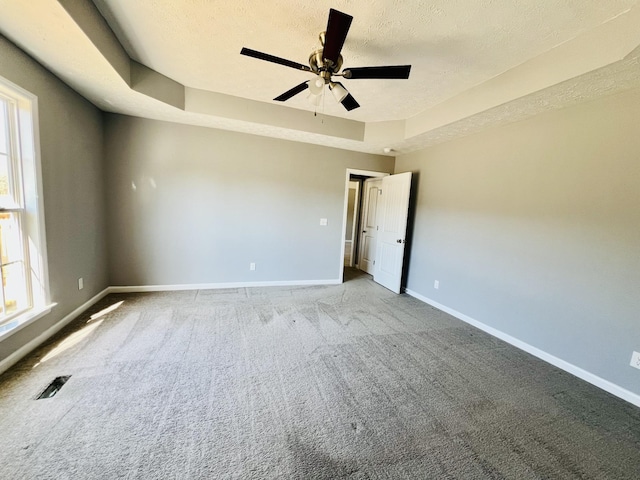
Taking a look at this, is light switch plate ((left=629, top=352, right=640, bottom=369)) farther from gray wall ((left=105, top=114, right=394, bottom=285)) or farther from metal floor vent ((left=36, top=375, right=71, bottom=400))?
metal floor vent ((left=36, top=375, right=71, bottom=400))

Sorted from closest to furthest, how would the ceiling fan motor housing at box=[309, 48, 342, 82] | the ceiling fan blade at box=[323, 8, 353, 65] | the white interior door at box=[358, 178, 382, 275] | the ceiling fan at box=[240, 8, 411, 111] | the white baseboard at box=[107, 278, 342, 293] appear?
the ceiling fan blade at box=[323, 8, 353, 65], the ceiling fan at box=[240, 8, 411, 111], the ceiling fan motor housing at box=[309, 48, 342, 82], the white baseboard at box=[107, 278, 342, 293], the white interior door at box=[358, 178, 382, 275]

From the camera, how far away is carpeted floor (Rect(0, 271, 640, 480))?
134cm

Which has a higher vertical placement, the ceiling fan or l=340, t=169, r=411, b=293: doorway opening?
the ceiling fan

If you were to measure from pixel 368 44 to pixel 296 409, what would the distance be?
2.81 m

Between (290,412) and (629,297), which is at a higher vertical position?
(629,297)

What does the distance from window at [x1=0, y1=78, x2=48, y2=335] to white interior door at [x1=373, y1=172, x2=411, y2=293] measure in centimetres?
423

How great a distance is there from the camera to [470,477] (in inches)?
51.8

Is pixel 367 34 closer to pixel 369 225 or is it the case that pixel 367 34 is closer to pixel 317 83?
pixel 317 83

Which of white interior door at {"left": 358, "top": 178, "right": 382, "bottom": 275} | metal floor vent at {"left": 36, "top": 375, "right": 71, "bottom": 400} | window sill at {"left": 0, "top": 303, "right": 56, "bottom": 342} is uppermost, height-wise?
white interior door at {"left": 358, "top": 178, "right": 382, "bottom": 275}

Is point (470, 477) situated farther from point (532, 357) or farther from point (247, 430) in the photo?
point (532, 357)

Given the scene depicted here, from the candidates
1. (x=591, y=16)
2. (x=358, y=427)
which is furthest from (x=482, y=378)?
(x=591, y=16)

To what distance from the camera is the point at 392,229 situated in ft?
14.5

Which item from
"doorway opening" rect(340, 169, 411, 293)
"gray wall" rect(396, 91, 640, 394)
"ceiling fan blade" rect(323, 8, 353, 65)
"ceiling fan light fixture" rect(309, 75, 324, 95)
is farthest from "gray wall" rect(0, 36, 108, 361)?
"gray wall" rect(396, 91, 640, 394)

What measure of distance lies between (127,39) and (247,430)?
10.3ft
